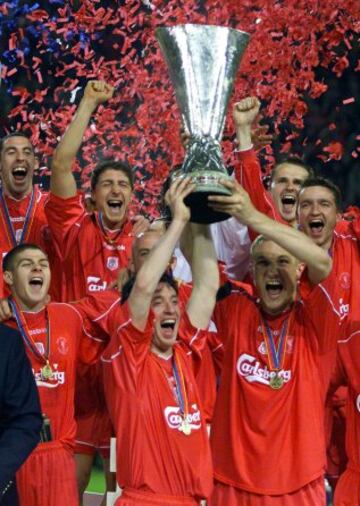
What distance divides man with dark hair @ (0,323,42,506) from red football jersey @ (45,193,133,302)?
6.99 feet

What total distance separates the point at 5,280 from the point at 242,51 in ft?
5.24

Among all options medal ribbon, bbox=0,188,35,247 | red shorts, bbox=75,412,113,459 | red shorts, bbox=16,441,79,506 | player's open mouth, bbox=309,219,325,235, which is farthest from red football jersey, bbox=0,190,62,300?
player's open mouth, bbox=309,219,325,235

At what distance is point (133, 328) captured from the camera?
14.5 ft

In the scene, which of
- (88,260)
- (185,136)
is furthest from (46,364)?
(185,136)

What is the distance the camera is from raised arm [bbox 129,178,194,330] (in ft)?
13.8

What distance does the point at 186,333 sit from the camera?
4727 mm

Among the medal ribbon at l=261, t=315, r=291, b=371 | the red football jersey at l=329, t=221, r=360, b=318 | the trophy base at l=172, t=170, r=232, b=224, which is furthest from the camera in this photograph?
the red football jersey at l=329, t=221, r=360, b=318

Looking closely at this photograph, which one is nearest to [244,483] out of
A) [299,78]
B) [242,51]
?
[242,51]

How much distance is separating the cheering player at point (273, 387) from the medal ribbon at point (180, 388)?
43 centimetres

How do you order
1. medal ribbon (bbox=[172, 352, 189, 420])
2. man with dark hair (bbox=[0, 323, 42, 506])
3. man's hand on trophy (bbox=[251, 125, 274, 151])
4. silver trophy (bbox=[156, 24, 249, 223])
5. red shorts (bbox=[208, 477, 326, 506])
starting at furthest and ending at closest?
Answer: man's hand on trophy (bbox=[251, 125, 274, 151]), red shorts (bbox=[208, 477, 326, 506]), medal ribbon (bbox=[172, 352, 189, 420]), silver trophy (bbox=[156, 24, 249, 223]), man with dark hair (bbox=[0, 323, 42, 506])

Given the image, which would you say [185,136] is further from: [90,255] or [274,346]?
[90,255]

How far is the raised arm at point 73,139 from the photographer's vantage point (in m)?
5.29

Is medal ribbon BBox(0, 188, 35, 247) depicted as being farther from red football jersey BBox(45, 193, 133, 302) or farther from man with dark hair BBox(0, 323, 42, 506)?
man with dark hair BBox(0, 323, 42, 506)

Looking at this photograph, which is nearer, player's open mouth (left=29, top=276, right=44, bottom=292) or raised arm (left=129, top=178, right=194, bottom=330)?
raised arm (left=129, top=178, right=194, bottom=330)
